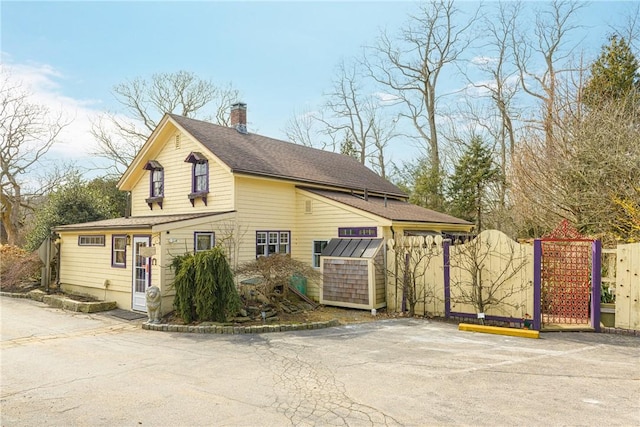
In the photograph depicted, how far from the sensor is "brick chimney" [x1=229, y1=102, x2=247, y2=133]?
1919 cm

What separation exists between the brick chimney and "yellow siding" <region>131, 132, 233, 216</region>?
3.64m

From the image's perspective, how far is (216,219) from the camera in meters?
13.2

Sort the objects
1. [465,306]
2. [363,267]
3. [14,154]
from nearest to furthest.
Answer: [465,306]
[363,267]
[14,154]

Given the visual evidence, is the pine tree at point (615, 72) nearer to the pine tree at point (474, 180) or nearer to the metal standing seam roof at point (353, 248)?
the pine tree at point (474, 180)

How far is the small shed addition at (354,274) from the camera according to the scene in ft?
40.7

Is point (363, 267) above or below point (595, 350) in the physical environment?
above

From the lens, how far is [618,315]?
9305 mm

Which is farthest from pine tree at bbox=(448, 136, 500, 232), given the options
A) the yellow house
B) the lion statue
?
the lion statue

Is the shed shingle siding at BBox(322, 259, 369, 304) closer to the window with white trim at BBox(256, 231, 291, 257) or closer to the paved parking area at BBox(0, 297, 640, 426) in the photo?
the window with white trim at BBox(256, 231, 291, 257)

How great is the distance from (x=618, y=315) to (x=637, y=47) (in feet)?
45.3

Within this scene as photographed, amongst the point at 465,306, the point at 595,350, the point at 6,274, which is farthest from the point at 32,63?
the point at 595,350

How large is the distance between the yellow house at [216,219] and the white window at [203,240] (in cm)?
3

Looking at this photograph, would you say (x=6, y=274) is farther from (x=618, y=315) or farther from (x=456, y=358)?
(x=618, y=315)

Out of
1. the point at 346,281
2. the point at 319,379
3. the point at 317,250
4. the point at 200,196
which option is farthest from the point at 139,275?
the point at 319,379
